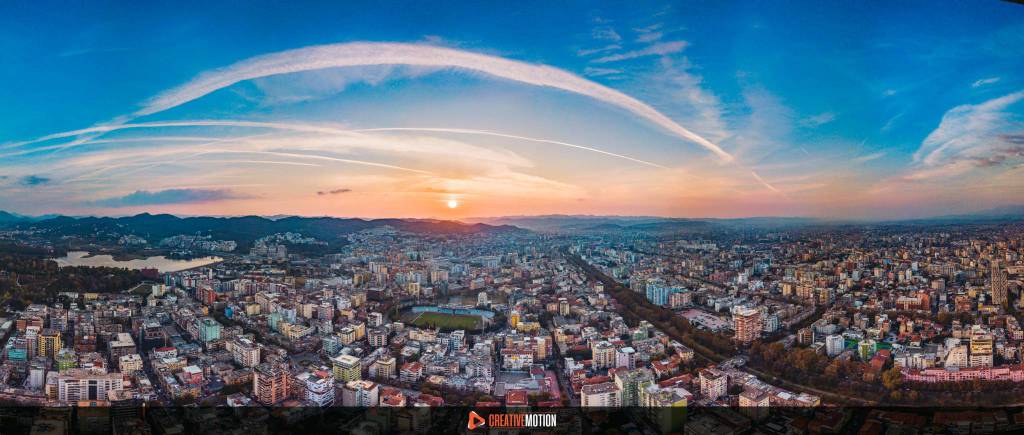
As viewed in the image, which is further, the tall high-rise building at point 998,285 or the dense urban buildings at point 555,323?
the tall high-rise building at point 998,285

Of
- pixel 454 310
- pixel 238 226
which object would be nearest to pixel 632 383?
pixel 454 310

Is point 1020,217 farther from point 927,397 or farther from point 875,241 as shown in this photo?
point 927,397

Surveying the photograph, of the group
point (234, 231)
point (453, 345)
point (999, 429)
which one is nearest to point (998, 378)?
point (999, 429)

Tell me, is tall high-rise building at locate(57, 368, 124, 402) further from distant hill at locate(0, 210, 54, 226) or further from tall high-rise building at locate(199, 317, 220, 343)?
distant hill at locate(0, 210, 54, 226)

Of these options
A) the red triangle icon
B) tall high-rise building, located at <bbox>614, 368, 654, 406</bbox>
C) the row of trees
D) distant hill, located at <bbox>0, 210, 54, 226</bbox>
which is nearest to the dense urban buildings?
tall high-rise building, located at <bbox>614, 368, 654, 406</bbox>

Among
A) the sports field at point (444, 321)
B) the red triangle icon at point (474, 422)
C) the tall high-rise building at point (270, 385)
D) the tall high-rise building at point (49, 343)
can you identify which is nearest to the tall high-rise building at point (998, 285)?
the red triangle icon at point (474, 422)

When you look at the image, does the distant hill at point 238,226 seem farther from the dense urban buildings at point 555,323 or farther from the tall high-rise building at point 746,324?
the tall high-rise building at point 746,324
